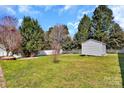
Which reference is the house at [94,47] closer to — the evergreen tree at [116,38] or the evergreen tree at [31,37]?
the evergreen tree at [116,38]

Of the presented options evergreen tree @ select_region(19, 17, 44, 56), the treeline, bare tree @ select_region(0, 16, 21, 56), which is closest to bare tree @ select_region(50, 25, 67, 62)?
the treeline

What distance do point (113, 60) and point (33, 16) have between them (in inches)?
43.5

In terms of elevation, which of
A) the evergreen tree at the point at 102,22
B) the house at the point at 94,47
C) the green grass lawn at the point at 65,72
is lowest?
the green grass lawn at the point at 65,72

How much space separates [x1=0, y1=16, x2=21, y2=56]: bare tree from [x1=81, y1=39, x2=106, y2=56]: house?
817mm

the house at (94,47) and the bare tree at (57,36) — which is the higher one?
the bare tree at (57,36)

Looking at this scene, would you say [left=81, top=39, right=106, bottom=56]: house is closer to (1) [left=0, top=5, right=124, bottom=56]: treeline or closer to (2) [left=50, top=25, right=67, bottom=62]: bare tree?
(1) [left=0, top=5, right=124, bottom=56]: treeline

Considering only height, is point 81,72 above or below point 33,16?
below

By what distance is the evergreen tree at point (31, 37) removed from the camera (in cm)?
395

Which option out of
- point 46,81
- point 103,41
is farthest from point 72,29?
point 46,81

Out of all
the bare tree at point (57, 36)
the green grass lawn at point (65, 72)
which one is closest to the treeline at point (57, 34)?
the bare tree at point (57, 36)

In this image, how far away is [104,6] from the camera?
3.83 meters

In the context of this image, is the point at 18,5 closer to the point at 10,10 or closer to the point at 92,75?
the point at 10,10
